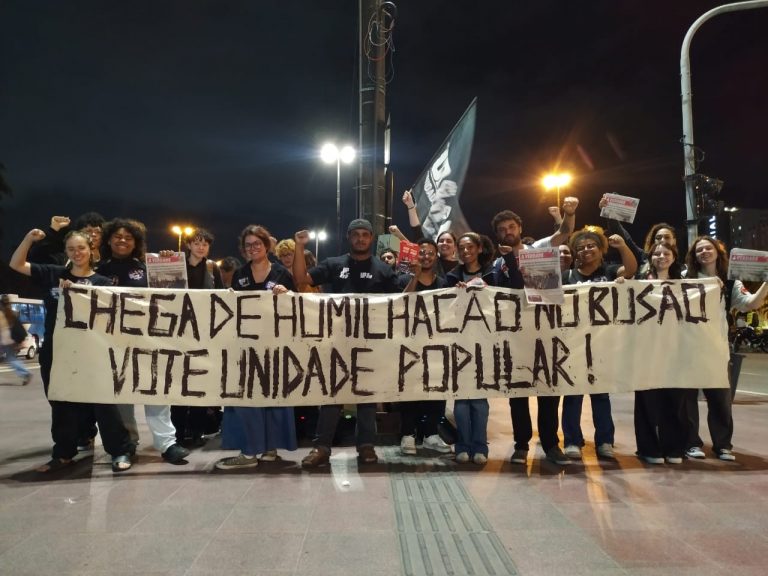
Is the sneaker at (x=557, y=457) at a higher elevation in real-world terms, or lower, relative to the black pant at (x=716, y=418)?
lower

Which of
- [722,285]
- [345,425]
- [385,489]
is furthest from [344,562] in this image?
[722,285]

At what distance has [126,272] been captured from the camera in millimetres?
4945

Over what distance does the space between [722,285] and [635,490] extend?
2118mm

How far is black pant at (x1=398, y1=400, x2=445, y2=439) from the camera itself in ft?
16.9

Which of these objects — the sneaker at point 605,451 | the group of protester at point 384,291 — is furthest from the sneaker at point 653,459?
the sneaker at point 605,451

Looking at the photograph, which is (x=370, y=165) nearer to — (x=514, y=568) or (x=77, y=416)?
(x=77, y=416)

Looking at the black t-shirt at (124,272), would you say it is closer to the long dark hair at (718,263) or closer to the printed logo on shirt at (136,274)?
the printed logo on shirt at (136,274)

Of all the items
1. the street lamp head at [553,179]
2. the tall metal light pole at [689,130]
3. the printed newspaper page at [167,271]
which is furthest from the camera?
the street lamp head at [553,179]

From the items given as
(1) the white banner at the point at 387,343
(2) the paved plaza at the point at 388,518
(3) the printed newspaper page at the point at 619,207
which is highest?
(3) the printed newspaper page at the point at 619,207

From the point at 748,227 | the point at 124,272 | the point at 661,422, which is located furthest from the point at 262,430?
the point at 748,227

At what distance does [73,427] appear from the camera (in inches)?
A: 179

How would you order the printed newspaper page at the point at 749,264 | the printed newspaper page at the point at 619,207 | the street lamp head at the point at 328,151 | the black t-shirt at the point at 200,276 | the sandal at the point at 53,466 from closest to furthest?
the sandal at the point at 53,466 → the printed newspaper page at the point at 749,264 → the printed newspaper page at the point at 619,207 → the black t-shirt at the point at 200,276 → the street lamp head at the point at 328,151

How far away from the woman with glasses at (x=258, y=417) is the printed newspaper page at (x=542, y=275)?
2041 mm

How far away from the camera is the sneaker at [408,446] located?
492 cm
